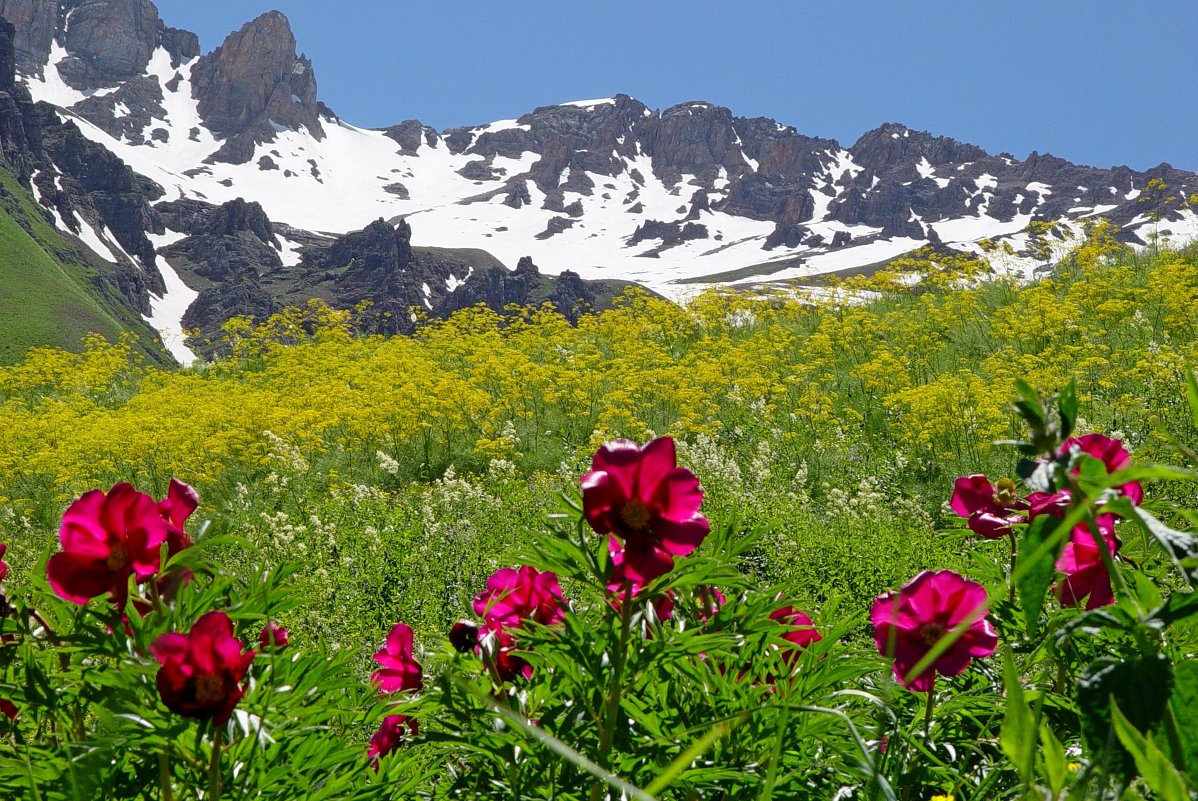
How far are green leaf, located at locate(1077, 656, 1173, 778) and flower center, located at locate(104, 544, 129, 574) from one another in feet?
3.77

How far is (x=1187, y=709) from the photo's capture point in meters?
0.56

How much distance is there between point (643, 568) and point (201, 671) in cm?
55

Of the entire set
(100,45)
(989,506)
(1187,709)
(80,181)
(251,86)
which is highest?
(100,45)

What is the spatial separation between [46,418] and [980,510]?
31.5 feet

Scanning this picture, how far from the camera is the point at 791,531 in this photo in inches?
173

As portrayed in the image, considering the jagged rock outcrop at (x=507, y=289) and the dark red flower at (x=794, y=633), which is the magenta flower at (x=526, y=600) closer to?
the dark red flower at (x=794, y=633)

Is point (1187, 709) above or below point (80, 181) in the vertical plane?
below

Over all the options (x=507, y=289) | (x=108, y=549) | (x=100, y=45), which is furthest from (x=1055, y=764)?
(x=100, y=45)

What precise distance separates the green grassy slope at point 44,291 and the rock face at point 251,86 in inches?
3226

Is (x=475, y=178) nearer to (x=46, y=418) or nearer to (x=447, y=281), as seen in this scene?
(x=447, y=281)

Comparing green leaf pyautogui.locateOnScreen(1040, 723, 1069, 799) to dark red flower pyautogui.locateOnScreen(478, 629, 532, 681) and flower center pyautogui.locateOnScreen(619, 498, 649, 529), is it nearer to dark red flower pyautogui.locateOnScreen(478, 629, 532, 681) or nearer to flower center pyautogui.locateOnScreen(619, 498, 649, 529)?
flower center pyautogui.locateOnScreen(619, 498, 649, 529)

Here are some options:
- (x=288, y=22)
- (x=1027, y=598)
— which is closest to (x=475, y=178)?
(x=288, y=22)

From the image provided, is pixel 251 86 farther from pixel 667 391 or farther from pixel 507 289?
pixel 667 391

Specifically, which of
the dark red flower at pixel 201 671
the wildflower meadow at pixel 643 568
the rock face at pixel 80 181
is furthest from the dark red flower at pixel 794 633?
the rock face at pixel 80 181
